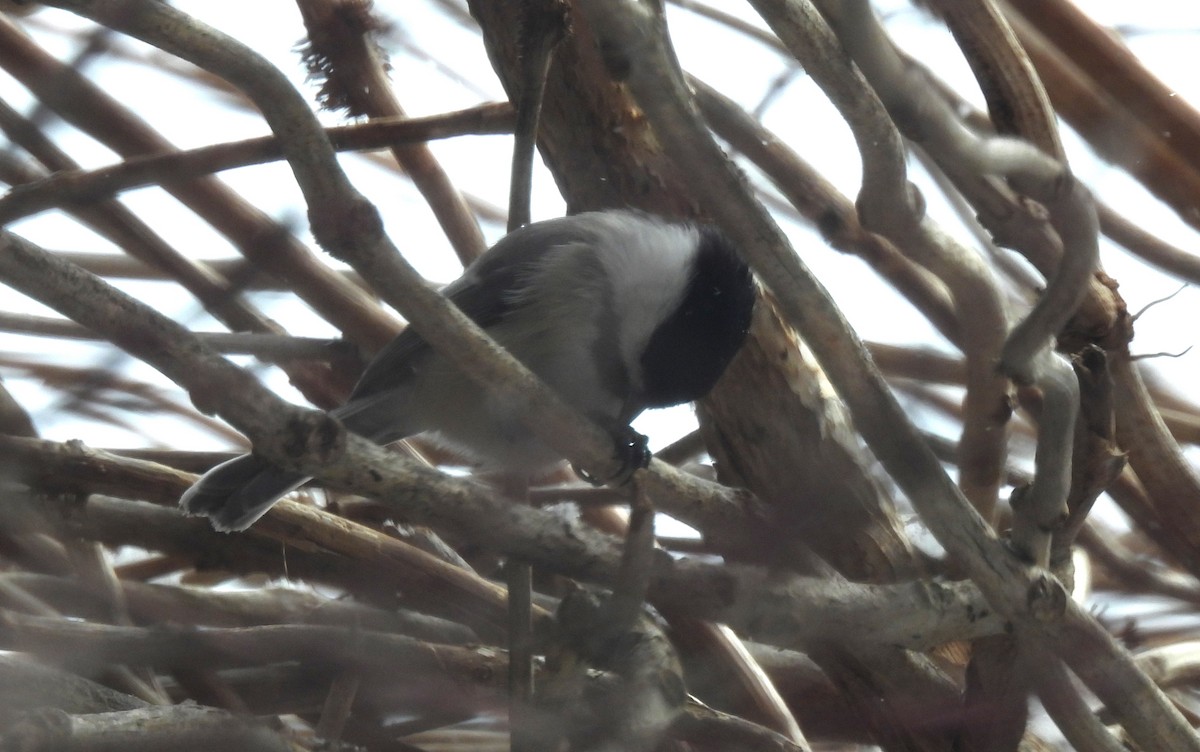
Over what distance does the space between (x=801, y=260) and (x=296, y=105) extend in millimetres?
621

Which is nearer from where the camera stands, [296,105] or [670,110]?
[296,105]

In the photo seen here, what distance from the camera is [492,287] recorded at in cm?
196

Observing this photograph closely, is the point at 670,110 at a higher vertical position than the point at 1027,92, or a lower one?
lower

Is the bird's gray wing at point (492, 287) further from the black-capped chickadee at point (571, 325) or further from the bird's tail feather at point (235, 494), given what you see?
the bird's tail feather at point (235, 494)

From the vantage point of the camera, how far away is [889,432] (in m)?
1.33

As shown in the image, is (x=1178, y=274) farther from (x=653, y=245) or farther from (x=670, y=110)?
(x=670, y=110)

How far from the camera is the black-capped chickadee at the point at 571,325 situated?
1.75 m

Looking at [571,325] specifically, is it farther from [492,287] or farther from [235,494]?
[235,494]

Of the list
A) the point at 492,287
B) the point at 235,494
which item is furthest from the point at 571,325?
the point at 235,494

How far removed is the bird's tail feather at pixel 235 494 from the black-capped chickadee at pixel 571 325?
1.2 inches

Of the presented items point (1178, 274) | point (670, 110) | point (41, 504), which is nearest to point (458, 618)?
point (41, 504)

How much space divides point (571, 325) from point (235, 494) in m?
0.59

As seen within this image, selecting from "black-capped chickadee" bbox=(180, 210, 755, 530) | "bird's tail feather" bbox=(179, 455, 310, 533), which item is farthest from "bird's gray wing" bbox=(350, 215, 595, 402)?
"bird's tail feather" bbox=(179, 455, 310, 533)

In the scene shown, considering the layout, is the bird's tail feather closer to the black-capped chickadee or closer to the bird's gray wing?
the black-capped chickadee
